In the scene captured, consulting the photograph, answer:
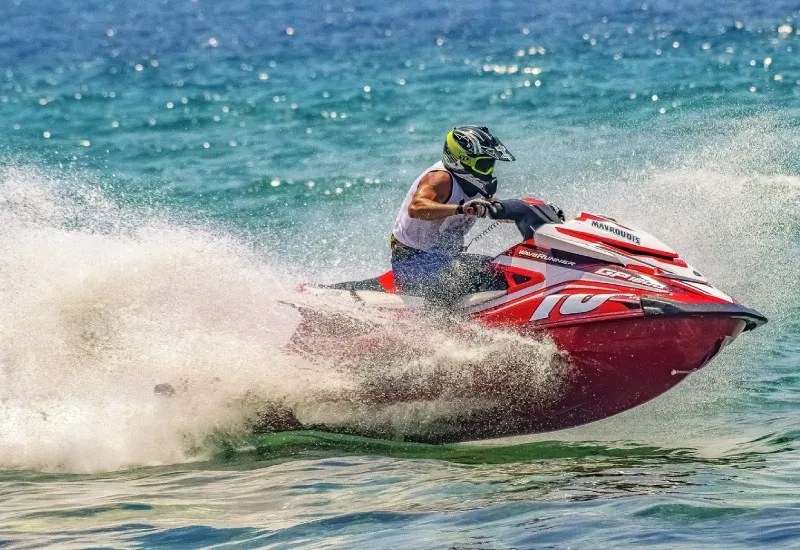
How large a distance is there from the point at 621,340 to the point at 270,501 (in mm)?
2176

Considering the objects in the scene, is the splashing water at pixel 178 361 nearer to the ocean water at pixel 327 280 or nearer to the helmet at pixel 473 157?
the ocean water at pixel 327 280

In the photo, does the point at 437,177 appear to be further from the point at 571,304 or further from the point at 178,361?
the point at 178,361

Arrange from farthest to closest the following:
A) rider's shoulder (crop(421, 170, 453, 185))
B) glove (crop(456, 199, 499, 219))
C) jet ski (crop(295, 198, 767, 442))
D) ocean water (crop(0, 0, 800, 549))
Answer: rider's shoulder (crop(421, 170, 453, 185)) → glove (crop(456, 199, 499, 219)) → jet ski (crop(295, 198, 767, 442)) → ocean water (crop(0, 0, 800, 549))

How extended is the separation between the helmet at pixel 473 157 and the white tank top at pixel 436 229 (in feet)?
0.21

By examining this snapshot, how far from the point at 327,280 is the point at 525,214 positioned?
4.36 meters

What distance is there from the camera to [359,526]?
585 cm

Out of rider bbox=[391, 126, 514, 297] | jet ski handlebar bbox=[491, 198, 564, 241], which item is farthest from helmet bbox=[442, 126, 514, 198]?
jet ski handlebar bbox=[491, 198, 564, 241]

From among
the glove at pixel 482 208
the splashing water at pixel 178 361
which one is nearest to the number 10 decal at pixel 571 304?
the splashing water at pixel 178 361

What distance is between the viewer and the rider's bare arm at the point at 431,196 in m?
7.44

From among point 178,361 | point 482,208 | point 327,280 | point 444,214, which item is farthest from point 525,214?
point 327,280

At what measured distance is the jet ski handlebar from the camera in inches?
283

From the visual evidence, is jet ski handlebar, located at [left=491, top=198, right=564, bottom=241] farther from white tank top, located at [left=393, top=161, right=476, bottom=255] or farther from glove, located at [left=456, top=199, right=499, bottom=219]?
white tank top, located at [left=393, top=161, right=476, bottom=255]

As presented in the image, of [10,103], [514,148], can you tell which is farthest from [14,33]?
[514,148]

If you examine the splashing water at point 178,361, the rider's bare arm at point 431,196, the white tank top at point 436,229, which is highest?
the rider's bare arm at point 431,196
